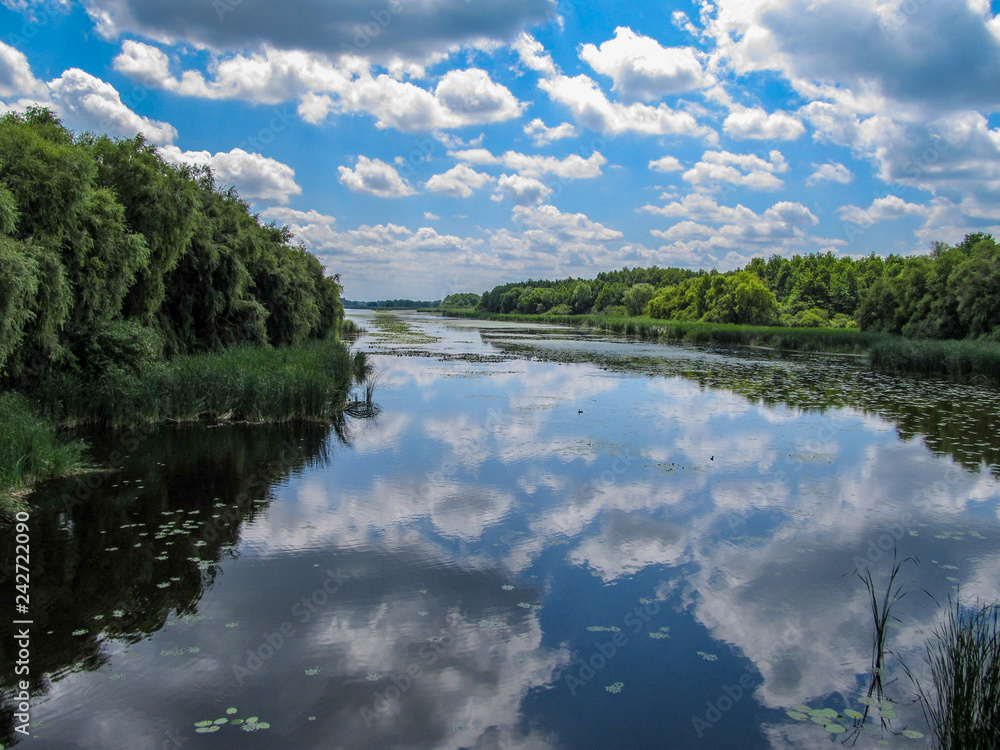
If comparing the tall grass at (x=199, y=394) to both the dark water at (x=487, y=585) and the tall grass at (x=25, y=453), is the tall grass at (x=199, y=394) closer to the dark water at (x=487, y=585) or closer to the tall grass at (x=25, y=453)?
the dark water at (x=487, y=585)

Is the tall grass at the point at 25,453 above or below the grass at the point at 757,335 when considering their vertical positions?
below

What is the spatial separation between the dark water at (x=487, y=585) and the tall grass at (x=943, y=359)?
14223mm

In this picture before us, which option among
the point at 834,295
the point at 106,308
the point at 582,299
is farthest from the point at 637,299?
the point at 106,308

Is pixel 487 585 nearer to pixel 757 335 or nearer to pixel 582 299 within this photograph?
pixel 757 335

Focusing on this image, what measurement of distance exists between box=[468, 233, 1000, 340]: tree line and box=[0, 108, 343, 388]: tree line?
1517 inches

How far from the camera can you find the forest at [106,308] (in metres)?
9.90

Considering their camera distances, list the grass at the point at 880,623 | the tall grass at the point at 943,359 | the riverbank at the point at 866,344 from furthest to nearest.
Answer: the riverbank at the point at 866,344 → the tall grass at the point at 943,359 → the grass at the point at 880,623

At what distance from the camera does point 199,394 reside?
1459 centimetres

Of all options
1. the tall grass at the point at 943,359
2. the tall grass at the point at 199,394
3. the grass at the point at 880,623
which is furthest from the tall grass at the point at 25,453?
the tall grass at the point at 943,359

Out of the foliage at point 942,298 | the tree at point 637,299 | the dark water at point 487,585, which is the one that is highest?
the tree at point 637,299

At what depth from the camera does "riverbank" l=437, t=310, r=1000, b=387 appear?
26.0 metres

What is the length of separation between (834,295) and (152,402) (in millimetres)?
84706

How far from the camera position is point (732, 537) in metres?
8.20

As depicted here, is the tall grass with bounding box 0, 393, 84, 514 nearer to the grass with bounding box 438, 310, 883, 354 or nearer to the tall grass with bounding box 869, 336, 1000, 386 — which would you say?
the tall grass with bounding box 869, 336, 1000, 386
